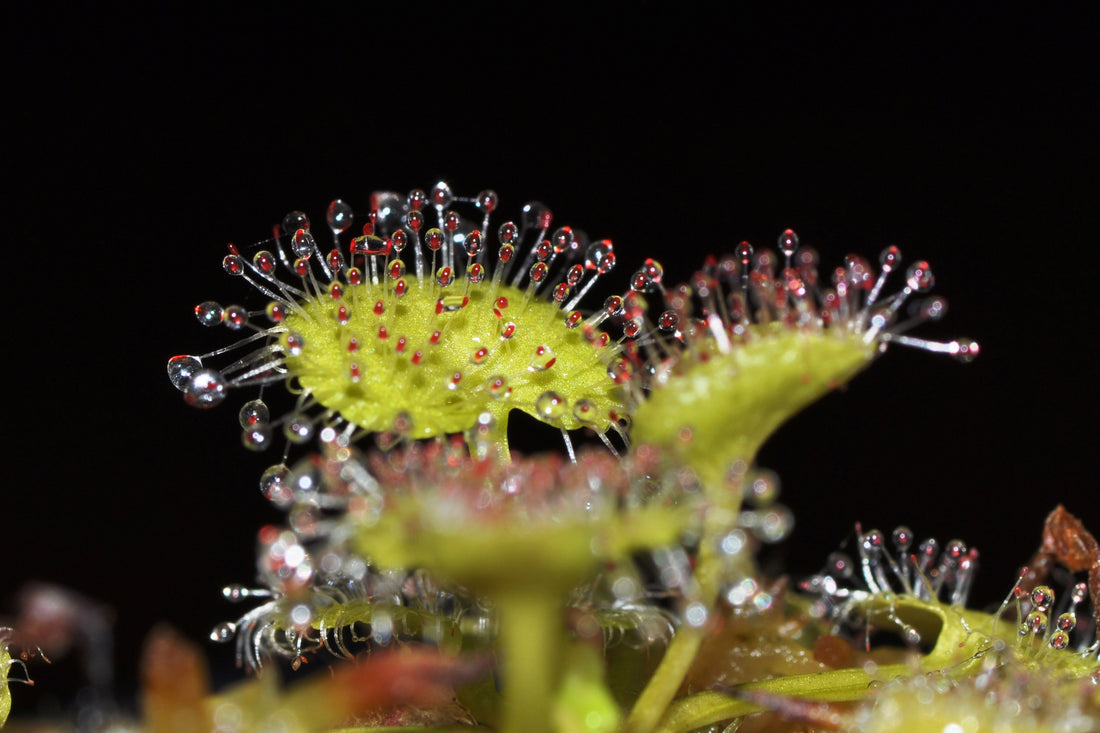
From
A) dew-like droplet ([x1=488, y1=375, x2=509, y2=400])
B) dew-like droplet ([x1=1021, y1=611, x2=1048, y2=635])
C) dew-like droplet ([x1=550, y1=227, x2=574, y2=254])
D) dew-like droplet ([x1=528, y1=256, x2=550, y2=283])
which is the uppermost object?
dew-like droplet ([x1=550, y1=227, x2=574, y2=254])

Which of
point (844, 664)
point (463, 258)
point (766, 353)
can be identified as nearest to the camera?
point (766, 353)

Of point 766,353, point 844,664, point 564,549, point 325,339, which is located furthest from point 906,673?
point 325,339

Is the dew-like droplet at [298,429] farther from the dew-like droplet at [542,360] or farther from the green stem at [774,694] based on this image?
the green stem at [774,694]

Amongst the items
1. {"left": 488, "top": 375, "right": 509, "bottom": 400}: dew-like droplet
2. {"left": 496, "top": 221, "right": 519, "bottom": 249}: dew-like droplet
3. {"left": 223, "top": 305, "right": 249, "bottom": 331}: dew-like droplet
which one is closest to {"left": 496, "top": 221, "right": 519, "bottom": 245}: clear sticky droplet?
{"left": 496, "top": 221, "right": 519, "bottom": 249}: dew-like droplet

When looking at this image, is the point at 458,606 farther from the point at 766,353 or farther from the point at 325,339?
the point at 766,353

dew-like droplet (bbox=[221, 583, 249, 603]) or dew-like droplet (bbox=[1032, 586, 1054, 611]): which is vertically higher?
dew-like droplet (bbox=[221, 583, 249, 603])

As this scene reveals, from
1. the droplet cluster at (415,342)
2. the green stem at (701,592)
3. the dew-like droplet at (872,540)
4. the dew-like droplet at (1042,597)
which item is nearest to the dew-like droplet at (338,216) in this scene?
the droplet cluster at (415,342)

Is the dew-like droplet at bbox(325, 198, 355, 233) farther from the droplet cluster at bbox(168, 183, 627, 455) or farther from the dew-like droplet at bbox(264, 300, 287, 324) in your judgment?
the dew-like droplet at bbox(264, 300, 287, 324)

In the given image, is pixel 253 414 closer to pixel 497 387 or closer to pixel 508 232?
pixel 497 387
